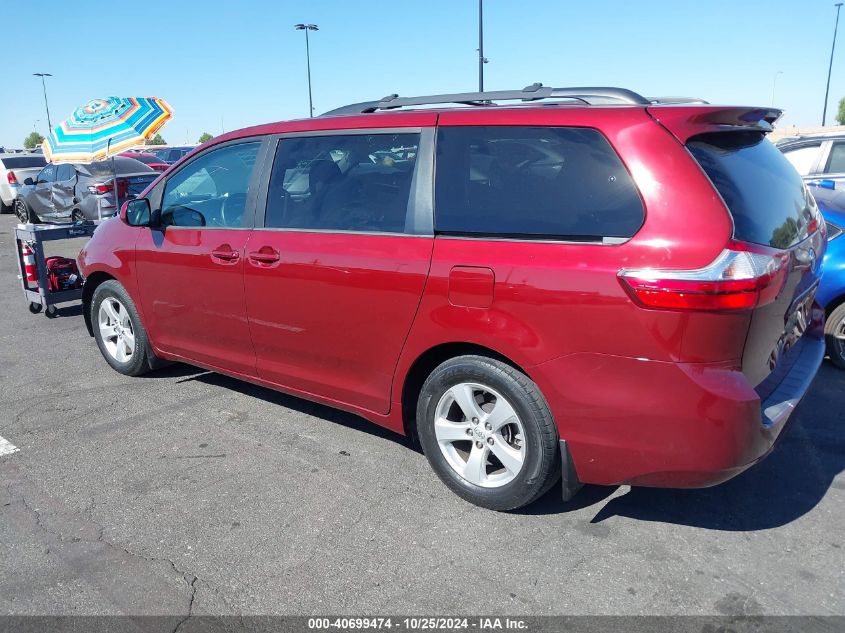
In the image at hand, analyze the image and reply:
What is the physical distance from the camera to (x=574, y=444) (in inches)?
115

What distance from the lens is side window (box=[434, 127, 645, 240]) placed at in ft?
9.21

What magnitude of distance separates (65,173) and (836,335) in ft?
48.6

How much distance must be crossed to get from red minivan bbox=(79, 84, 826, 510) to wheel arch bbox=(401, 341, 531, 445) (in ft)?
0.05

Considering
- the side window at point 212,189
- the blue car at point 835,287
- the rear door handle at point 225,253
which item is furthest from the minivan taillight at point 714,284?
the blue car at point 835,287

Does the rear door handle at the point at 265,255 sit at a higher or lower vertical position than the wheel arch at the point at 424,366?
higher

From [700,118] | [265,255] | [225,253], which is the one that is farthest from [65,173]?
[700,118]

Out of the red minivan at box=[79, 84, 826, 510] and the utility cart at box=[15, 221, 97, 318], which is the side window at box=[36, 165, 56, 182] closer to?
the utility cart at box=[15, 221, 97, 318]

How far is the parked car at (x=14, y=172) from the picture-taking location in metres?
19.1

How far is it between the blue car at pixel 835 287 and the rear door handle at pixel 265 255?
145 inches

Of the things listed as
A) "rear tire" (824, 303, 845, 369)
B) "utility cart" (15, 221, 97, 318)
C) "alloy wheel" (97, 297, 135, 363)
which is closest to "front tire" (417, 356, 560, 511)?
"alloy wheel" (97, 297, 135, 363)

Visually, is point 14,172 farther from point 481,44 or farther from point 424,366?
point 424,366

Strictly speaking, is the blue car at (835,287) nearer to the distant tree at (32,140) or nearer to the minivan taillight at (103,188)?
the minivan taillight at (103,188)

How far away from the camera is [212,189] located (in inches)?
178

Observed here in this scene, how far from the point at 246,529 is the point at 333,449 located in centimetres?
90
